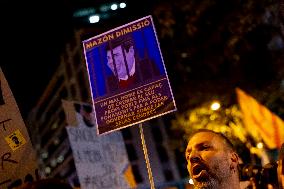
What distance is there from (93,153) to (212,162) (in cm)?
350

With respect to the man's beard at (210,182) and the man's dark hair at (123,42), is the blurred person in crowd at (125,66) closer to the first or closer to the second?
the man's dark hair at (123,42)

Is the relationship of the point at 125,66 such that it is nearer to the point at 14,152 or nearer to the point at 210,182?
the point at 14,152

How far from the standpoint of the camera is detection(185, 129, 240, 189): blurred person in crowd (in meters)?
3.91

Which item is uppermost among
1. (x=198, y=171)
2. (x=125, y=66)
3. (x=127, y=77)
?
(x=125, y=66)

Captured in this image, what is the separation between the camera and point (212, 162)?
397 cm

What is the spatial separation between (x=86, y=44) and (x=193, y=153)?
229 centimetres

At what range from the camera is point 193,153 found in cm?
409

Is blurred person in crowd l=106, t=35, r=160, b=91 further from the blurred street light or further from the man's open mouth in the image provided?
the blurred street light

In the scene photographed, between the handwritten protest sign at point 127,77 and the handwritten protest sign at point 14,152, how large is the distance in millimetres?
868

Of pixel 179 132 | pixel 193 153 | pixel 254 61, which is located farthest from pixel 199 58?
pixel 193 153

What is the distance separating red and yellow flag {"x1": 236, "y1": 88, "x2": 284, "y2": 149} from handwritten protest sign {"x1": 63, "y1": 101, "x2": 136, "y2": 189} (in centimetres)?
288

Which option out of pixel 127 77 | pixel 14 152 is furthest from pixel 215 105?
pixel 14 152

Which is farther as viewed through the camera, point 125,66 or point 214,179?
point 125,66

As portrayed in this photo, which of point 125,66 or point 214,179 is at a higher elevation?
point 125,66
